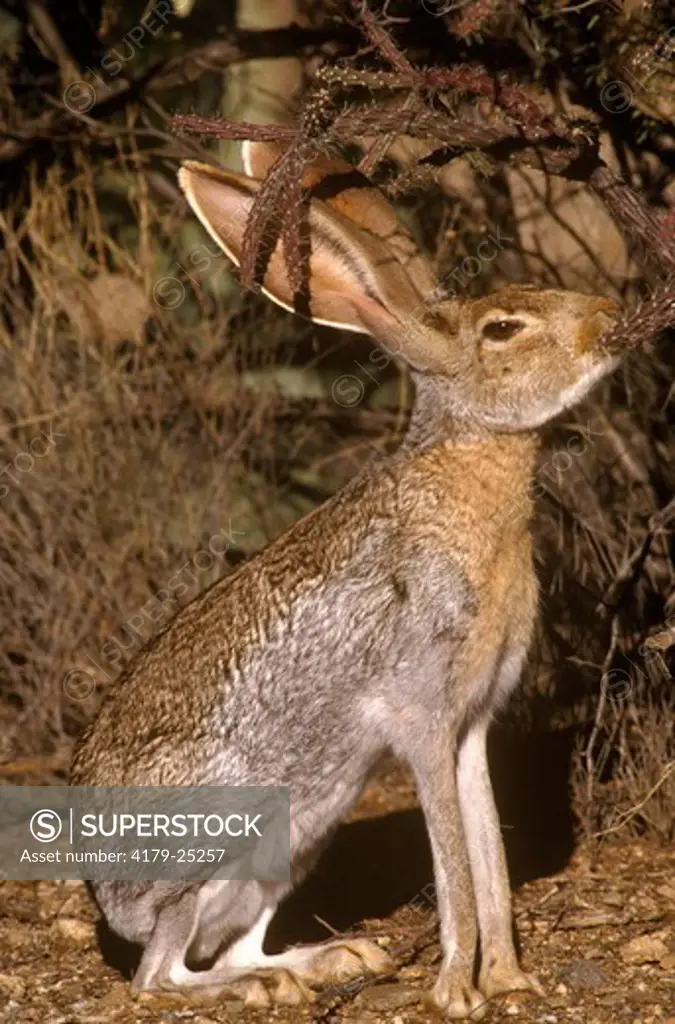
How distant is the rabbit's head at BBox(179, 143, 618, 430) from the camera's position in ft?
17.5

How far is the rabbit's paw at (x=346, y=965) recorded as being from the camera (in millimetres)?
5566

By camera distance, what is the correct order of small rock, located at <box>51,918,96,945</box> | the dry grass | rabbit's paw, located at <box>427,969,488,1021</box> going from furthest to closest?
1. the dry grass
2. small rock, located at <box>51,918,96,945</box>
3. rabbit's paw, located at <box>427,969,488,1021</box>

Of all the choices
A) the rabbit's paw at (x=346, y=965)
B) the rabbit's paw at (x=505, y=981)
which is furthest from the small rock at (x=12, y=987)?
the rabbit's paw at (x=505, y=981)

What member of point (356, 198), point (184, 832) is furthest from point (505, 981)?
point (356, 198)

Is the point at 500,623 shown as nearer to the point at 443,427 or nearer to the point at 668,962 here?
the point at 443,427

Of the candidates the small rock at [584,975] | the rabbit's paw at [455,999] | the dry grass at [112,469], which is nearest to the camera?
the rabbit's paw at [455,999]

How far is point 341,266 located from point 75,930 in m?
2.37

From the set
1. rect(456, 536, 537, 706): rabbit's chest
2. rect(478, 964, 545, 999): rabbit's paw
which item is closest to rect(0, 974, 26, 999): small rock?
rect(478, 964, 545, 999): rabbit's paw

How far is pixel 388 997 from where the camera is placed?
17.8 ft

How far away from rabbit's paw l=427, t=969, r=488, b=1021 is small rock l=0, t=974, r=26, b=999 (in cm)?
126

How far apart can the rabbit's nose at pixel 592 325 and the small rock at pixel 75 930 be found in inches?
99.9

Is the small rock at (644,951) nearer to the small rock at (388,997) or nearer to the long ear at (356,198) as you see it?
the small rock at (388,997)

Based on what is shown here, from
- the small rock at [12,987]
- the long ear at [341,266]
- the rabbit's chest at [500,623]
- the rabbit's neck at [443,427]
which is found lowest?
the small rock at [12,987]

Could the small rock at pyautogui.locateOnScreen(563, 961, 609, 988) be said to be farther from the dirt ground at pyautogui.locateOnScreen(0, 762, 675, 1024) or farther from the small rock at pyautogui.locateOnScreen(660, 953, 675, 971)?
the small rock at pyautogui.locateOnScreen(660, 953, 675, 971)
